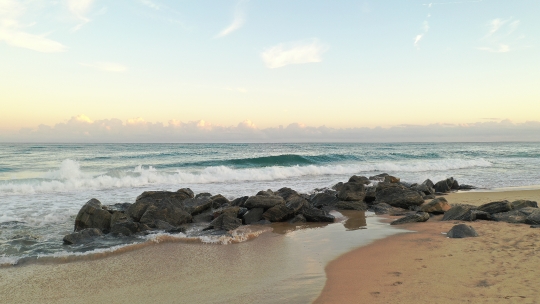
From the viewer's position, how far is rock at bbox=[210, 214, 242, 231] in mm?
8984

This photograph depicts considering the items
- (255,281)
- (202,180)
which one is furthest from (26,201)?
(255,281)

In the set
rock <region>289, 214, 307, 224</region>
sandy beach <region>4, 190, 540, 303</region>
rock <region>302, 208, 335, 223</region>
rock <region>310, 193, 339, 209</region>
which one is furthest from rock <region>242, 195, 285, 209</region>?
sandy beach <region>4, 190, 540, 303</region>

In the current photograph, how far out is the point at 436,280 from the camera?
16.0ft

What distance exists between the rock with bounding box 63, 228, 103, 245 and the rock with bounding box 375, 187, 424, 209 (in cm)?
917

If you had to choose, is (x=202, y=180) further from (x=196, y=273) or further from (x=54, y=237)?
(x=196, y=273)

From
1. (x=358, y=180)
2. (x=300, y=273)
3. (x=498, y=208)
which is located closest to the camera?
(x=300, y=273)

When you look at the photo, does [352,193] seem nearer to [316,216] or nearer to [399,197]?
[399,197]

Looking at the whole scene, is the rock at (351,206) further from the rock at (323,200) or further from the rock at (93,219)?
the rock at (93,219)

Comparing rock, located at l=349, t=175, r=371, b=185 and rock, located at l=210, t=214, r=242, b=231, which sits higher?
rock, located at l=349, t=175, r=371, b=185

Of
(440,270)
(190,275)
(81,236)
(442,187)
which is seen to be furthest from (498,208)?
(81,236)

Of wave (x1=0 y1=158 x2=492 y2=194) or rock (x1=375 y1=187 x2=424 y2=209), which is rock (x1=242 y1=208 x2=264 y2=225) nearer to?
rock (x1=375 y1=187 x2=424 y2=209)

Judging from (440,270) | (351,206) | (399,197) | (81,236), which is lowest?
(351,206)

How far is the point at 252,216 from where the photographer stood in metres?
10.1

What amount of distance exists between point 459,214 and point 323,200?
4358 millimetres
